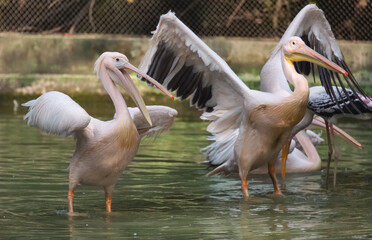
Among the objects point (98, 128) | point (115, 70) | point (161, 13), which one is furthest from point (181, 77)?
point (161, 13)

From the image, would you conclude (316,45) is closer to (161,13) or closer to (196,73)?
(196,73)

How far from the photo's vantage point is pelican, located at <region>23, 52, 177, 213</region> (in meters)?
6.23

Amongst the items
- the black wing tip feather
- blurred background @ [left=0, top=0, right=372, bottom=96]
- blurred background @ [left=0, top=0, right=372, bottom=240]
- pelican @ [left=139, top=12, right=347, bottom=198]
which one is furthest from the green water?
blurred background @ [left=0, top=0, right=372, bottom=96]

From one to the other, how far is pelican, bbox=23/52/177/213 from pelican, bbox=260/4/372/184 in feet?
5.92

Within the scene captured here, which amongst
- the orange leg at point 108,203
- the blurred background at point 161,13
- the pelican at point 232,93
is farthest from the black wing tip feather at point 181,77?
the blurred background at point 161,13

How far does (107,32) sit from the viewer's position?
16.1 m

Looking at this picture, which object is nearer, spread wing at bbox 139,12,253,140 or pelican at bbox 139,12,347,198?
pelican at bbox 139,12,347,198

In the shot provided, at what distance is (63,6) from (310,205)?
10369 millimetres

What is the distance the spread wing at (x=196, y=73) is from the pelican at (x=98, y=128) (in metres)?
1.02

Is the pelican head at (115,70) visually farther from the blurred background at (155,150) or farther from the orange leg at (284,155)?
the orange leg at (284,155)

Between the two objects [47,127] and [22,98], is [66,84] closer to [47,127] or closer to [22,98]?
[22,98]

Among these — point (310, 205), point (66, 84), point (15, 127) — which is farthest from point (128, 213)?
point (66, 84)

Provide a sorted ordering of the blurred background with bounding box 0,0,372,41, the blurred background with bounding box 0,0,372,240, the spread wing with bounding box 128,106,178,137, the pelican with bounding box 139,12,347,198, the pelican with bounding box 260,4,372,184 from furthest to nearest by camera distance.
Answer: the blurred background with bounding box 0,0,372,41 < the pelican with bounding box 260,4,372,184 < the pelican with bounding box 139,12,347,198 < the spread wing with bounding box 128,106,178,137 < the blurred background with bounding box 0,0,372,240

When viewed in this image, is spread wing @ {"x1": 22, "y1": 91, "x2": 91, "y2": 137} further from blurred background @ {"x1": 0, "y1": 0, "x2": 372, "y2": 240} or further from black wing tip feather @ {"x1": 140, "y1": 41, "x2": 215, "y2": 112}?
black wing tip feather @ {"x1": 140, "y1": 41, "x2": 215, "y2": 112}
